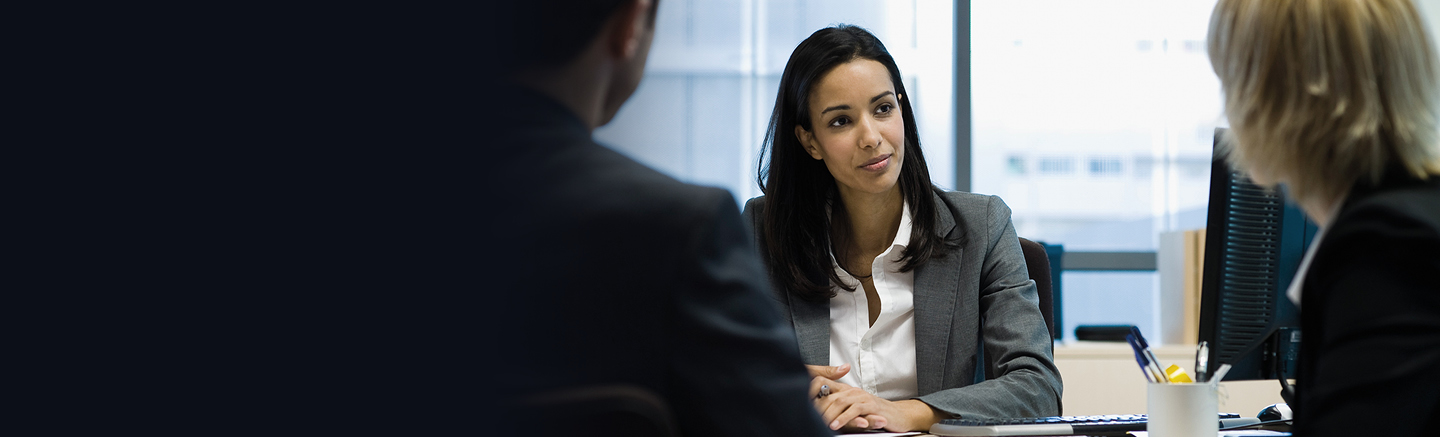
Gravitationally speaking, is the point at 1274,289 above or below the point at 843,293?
above

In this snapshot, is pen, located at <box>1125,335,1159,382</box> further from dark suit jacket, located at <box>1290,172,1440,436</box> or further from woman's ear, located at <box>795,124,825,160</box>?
woman's ear, located at <box>795,124,825,160</box>

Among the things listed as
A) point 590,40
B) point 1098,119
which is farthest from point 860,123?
point 1098,119

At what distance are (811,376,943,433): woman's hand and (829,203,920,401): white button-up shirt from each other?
31 centimetres

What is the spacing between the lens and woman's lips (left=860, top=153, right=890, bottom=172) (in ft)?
4.97

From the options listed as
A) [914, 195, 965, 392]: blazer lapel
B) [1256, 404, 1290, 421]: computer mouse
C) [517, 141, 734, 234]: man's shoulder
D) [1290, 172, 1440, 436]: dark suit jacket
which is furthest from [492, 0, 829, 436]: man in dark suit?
[914, 195, 965, 392]: blazer lapel

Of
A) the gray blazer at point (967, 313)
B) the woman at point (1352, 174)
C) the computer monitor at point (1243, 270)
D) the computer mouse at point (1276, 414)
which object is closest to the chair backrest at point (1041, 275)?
the gray blazer at point (967, 313)

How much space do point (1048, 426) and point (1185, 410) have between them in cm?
15

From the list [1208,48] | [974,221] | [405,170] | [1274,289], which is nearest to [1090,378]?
[974,221]

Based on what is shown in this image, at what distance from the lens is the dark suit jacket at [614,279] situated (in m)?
0.22

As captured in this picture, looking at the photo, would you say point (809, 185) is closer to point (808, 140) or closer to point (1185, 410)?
point (808, 140)

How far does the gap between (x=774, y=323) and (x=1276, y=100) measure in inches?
21.6

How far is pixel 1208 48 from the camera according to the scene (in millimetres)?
764

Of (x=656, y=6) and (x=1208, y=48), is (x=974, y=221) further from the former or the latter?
(x=656, y=6)

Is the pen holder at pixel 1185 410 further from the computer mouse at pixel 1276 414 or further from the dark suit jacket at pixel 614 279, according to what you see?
the dark suit jacket at pixel 614 279
